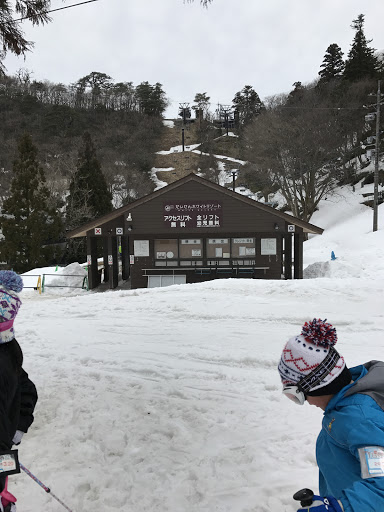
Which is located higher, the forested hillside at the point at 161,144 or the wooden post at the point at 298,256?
the forested hillside at the point at 161,144

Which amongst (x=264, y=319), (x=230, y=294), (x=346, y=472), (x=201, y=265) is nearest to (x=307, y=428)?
(x=346, y=472)

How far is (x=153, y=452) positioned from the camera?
3.98m

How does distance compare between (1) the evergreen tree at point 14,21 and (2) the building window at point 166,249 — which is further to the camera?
(2) the building window at point 166,249

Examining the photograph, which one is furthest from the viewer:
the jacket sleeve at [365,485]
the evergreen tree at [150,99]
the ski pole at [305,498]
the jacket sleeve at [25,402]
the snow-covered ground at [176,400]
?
the evergreen tree at [150,99]

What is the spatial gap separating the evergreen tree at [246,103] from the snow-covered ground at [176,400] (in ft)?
221

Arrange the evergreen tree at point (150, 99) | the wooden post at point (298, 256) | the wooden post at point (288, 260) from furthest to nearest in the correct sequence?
1. the evergreen tree at point (150, 99)
2. the wooden post at point (288, 260)
3. the wooden post at point (298, 256)

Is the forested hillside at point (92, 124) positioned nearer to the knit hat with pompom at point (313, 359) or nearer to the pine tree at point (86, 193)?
the pine tree at point (86, 193)

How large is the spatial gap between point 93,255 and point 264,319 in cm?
1209

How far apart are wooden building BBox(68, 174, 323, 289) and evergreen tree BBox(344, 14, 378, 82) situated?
34.2m

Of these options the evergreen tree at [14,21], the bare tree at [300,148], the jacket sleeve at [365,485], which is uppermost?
the bare tree at [300,148]

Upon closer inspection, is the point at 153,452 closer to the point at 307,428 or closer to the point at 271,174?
the point at 307,428

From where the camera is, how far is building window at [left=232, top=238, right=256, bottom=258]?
18.6 metres

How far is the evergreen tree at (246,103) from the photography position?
7256cm

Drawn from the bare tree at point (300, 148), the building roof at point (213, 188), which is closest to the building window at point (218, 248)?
the building roof at point (213, 188)
